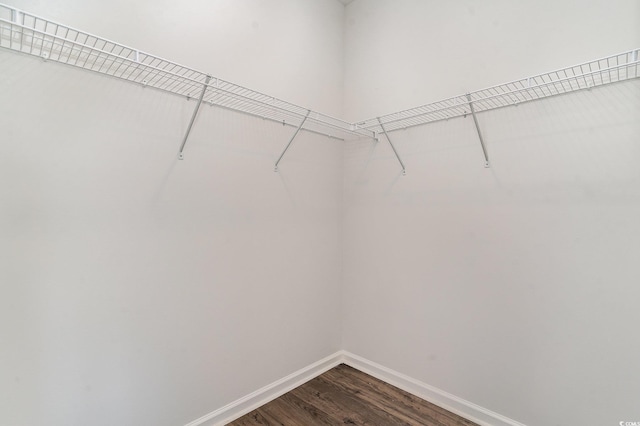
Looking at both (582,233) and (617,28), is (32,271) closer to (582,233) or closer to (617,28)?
(582,233)

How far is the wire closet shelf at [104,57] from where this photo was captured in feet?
3.63

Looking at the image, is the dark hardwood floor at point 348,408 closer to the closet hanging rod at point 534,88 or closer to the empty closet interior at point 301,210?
the empty closet interior at point 301,210

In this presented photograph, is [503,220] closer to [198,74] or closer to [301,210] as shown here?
[301,210]

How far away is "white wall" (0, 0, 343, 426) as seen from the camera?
1.20 m

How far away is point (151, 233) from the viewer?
4.93 feet

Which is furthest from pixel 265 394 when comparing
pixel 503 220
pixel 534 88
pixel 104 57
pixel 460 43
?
pixel 460 43

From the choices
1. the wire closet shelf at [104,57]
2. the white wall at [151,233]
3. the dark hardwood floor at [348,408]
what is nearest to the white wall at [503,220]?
the dark hardwood floor at [348,408]

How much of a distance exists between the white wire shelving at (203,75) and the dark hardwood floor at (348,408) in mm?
1585

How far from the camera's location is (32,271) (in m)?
1.20

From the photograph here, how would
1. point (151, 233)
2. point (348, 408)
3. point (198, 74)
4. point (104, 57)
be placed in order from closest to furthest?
point (104, 57) → point (151, 233) → point (198, 74) → point (348, 408)

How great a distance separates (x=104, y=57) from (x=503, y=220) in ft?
7.21

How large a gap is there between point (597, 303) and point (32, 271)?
2511 mm

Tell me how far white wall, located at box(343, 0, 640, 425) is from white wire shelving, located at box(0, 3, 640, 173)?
0.22 ft

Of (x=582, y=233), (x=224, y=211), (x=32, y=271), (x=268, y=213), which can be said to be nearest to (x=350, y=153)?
(x=268, y=213)
